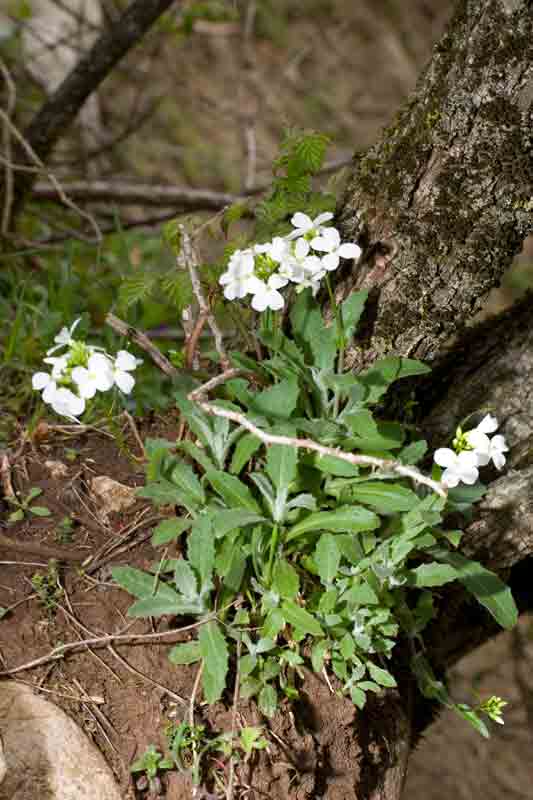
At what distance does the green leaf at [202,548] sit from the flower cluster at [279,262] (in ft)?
1.70

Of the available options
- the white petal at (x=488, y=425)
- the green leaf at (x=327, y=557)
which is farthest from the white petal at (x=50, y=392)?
the white petal at (x=488, y=425)

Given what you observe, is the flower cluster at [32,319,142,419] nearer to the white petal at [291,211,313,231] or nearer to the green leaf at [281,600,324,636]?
the white petal at [291,211,313,231]

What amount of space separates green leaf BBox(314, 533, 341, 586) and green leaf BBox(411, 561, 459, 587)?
212mm

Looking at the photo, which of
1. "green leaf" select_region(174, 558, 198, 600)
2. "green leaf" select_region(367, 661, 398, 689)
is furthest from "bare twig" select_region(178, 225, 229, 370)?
"green leaf" select_region(367, 661, 398, 689)

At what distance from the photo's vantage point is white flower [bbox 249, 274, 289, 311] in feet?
5.96

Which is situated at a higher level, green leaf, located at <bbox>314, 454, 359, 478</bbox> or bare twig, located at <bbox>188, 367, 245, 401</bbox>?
bare twig, located at <bbox>188, 367, 245, 401</bbox>

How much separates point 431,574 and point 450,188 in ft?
2.97

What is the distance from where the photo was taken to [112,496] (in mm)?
2229

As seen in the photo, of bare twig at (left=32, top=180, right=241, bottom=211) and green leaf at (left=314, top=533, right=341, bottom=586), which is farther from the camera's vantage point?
bare twig at (left=32, top=180, right=241, bottom=211)

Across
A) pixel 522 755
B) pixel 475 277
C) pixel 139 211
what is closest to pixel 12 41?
pixel 139 211

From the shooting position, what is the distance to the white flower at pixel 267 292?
1.82 metres

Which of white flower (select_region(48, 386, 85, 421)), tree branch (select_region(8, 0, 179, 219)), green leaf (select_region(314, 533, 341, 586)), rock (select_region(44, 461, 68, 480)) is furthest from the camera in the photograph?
tree branch (select_region(8, 0, 179, 219))

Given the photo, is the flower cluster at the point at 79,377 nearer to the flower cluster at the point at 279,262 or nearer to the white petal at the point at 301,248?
the flower cluster at the point at 279,262

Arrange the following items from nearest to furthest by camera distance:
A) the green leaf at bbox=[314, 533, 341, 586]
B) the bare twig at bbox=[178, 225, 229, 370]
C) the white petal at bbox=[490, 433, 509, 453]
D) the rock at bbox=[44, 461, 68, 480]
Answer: the white petal at bbox=[490, 433, 509, 453] < the green leaf at bbox=[314, 533, 341, 586] < the bare twig at bbox=[178, 225, 229, 370] < the rock at bbox=[44, 461, 68, 480]
